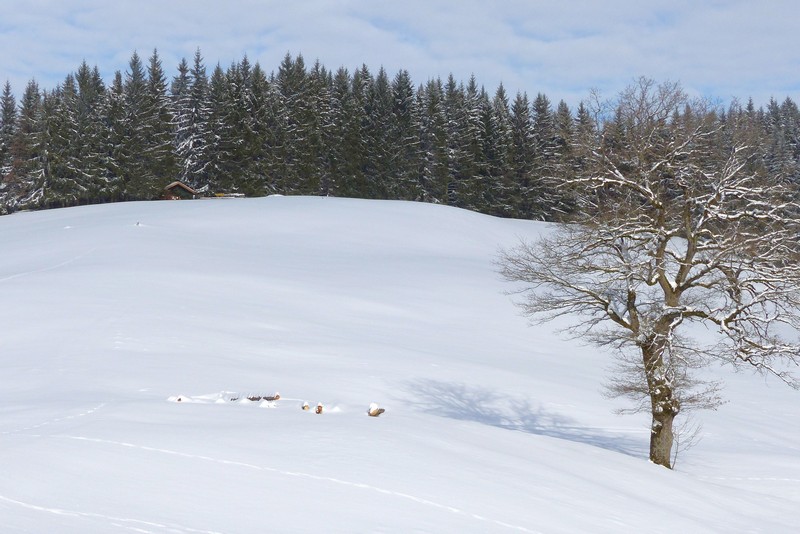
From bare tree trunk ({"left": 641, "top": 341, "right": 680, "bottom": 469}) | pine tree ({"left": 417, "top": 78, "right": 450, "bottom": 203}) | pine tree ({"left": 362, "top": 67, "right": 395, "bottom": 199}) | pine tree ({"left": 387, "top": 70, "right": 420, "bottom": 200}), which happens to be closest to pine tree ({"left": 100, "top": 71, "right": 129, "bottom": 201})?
pine tree ({"left": 362, "top": 67, "right": 395, "bottom": 199})

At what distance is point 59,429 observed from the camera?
9.41 m

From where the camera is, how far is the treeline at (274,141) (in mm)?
70750

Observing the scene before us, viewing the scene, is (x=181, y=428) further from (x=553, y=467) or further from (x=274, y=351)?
(x=274, y=351)

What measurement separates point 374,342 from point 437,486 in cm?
1262

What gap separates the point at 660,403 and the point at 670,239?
10.4 feet

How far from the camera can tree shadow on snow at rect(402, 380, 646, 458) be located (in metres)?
17.0

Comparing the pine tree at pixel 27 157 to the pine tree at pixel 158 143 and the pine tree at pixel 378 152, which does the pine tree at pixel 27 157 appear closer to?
the pine tree at pixel 158 143

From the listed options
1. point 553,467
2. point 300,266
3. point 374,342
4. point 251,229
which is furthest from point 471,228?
point 553,467

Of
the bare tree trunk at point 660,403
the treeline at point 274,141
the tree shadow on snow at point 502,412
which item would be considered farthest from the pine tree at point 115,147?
the bare tree trunk at point 660,403

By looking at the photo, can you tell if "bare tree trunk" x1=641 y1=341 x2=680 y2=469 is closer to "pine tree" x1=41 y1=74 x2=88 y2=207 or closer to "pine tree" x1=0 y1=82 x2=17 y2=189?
"pine tree" x1=41 y1=74 x2=88 y2=207

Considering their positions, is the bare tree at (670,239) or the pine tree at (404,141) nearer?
the bare tree at (670,239)

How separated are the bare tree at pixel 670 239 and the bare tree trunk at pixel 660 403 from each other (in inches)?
0.8

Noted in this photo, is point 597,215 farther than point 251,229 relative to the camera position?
No

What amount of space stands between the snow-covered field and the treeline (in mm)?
35799
